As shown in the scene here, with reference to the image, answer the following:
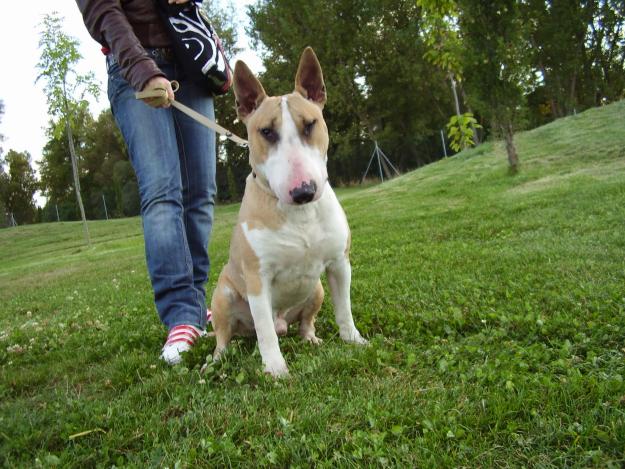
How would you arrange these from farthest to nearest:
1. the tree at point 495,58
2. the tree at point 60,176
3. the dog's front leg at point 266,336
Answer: the tree at point 60,176 → the tree at point 495,58 → the dog's front leg at point 266,336

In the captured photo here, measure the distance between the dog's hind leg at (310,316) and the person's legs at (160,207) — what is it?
0.71 metres

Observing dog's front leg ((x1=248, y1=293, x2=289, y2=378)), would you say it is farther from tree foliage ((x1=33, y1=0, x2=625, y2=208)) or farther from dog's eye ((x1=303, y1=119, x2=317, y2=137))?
tree foliage ((x1=33, y1=0, x2=625, y2=208))

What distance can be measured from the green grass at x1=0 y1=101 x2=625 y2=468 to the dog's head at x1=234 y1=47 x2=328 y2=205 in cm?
91

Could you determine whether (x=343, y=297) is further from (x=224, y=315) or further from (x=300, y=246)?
(x=224, y=315)

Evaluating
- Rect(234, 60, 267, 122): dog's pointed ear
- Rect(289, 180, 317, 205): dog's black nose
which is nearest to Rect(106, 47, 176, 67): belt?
Rect(234, 60, 267, 122): dog's pointed ear

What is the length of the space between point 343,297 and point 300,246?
51 centimetres

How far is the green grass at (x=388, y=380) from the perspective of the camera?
66.5 inches

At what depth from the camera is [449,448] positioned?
5.31 feet

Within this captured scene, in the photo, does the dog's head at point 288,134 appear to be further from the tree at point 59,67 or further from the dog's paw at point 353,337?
the tree at point 59,67

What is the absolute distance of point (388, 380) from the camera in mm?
2174

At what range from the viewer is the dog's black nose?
2.23m

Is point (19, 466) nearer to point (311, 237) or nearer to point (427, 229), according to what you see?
point (311, 237)

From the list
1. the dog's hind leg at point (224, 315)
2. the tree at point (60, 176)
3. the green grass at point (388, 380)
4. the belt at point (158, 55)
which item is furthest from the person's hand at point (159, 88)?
the tree at point (60, 176)

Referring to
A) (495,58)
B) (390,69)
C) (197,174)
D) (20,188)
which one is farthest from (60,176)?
(197,174)
